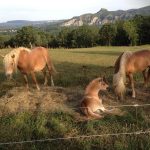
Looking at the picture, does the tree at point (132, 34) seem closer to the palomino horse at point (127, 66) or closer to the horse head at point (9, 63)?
the horse head at point (9, 63)

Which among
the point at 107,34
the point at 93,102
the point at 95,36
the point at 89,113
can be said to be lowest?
the point at 95,36

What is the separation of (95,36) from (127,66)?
222ft

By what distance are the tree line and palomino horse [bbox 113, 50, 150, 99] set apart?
5556cm

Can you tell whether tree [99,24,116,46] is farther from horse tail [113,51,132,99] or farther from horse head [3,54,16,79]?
horse tail [113,51,132,99]

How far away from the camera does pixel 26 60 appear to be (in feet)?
42.8

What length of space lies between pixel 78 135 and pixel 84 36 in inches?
2871

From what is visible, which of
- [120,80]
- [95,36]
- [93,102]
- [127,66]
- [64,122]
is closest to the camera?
[64,122]

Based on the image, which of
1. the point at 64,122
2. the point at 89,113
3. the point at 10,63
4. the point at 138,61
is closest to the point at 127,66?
the point at 138,61

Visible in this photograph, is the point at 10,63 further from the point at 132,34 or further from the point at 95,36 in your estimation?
the point at 95,36

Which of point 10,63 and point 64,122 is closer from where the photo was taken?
→ point 64,122

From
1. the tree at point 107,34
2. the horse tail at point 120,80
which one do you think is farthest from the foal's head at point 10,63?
the tree at point 107,34

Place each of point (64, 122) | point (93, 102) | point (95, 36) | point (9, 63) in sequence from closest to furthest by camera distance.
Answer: point (64, 122), point (93, 102), point (9, 63), point (95, 36)

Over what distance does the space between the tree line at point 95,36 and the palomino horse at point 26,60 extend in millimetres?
54079

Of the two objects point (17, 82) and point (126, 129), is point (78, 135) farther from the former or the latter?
point (17, 82)
